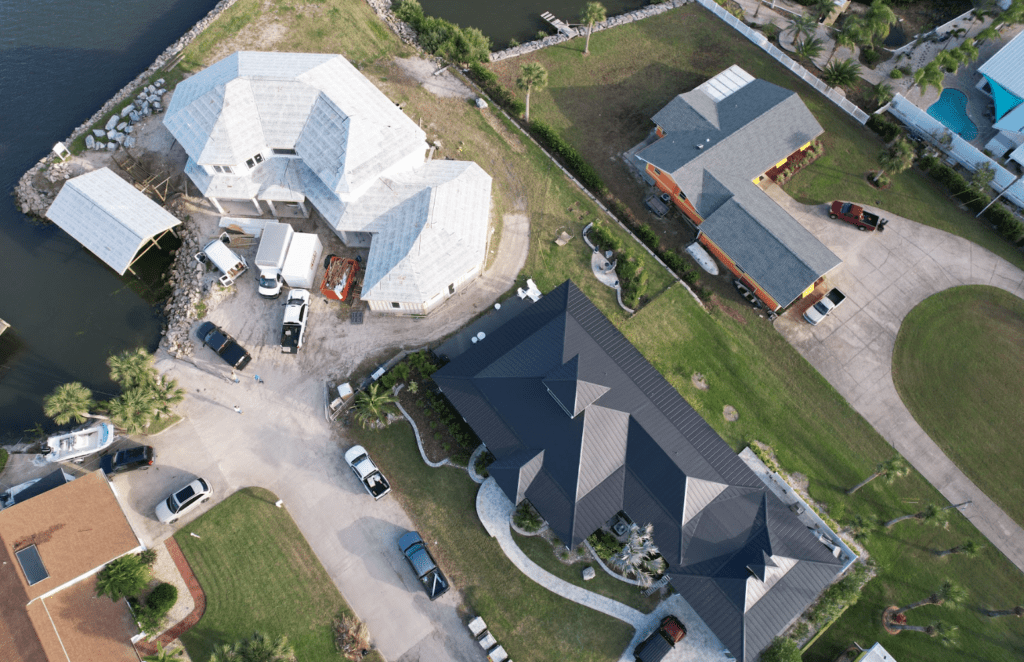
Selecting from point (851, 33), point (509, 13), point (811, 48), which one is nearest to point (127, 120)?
point (509, 13)

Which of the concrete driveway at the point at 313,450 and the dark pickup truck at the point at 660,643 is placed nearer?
the dark pickup truck at the point at 660,643

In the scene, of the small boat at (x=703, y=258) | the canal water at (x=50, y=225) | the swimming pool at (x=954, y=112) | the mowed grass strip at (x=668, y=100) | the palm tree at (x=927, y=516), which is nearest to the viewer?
the palm tree at (x=927, y=516)

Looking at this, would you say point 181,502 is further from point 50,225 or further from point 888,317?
point 888,317

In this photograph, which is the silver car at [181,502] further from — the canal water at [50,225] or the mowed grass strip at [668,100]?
the mowed grass strip at [668,100]

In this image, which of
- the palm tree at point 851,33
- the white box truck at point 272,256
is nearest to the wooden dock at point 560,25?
the palm tree at point 851,33

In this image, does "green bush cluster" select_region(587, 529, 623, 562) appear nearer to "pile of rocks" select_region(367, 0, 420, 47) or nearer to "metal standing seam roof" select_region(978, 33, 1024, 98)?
"pile of rocks" select_region(367, 0, 420, 47)

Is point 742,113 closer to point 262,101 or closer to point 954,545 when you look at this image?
point 954,545
